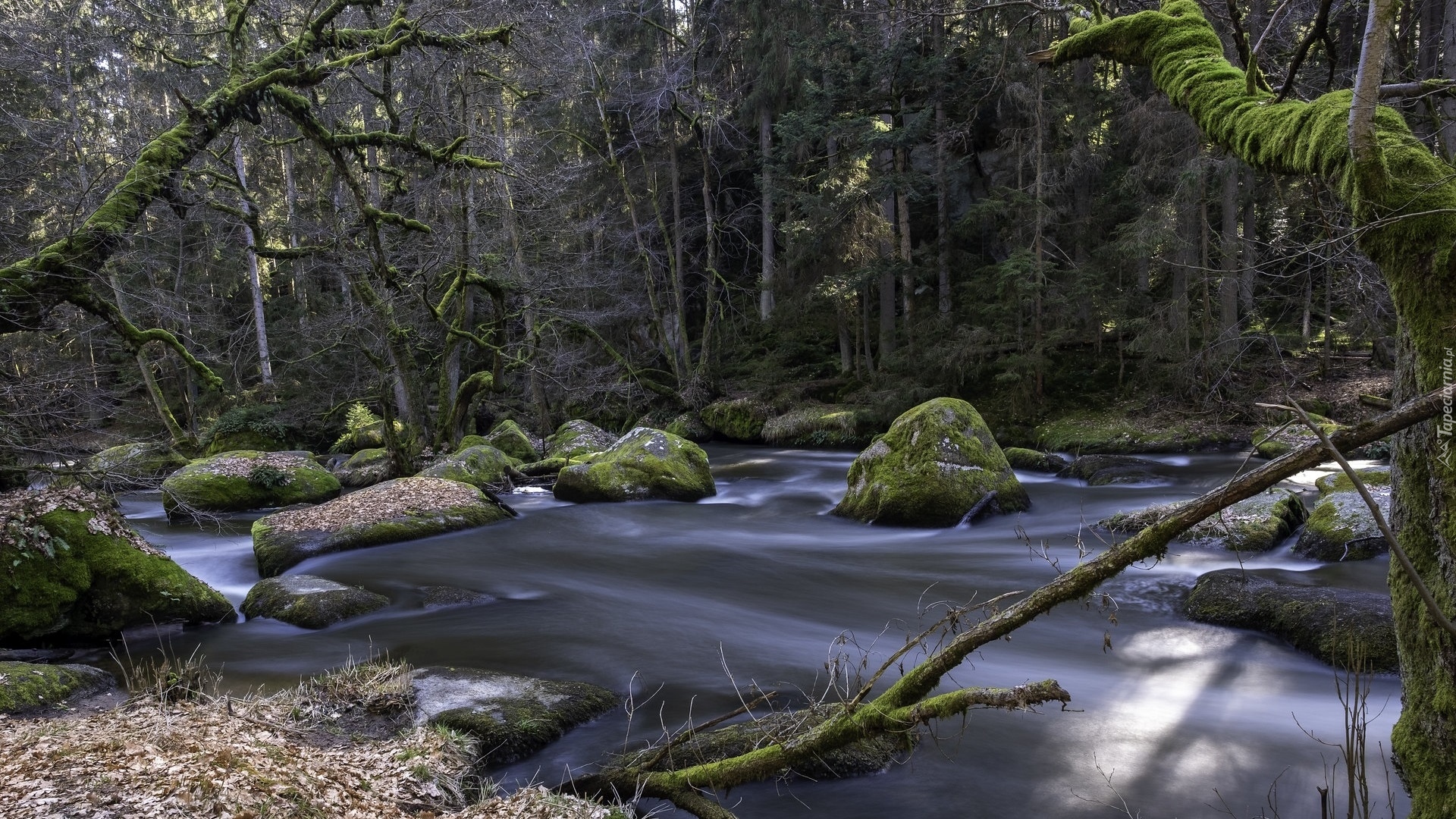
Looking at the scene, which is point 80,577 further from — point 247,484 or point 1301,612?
point 1301,612

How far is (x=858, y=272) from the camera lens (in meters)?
20.1

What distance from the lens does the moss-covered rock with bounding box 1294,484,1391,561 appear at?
7910mm

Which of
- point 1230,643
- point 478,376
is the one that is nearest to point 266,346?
point 478,376

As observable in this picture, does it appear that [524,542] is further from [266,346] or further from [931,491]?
[266,346]

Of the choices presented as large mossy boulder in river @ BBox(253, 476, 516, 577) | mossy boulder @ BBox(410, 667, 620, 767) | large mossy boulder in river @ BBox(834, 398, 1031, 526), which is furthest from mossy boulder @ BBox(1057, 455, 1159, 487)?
mossy boulder @ BBox(410, 667, 620, 767)

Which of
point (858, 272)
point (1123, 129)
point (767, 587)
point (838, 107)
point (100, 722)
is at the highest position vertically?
point (838, 107)

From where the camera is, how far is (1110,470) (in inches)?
540

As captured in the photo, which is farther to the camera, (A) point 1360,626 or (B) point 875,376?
(B) point 875,376

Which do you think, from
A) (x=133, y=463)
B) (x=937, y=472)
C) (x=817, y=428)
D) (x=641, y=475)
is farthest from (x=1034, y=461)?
(x=133, y=463)

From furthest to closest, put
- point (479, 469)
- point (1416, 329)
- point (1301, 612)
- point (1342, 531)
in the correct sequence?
point (479, 469) → point (1342, 531) → point (1301, 612) → point (1416, 329)

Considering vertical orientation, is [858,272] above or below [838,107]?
below

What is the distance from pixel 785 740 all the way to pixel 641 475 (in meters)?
9.44

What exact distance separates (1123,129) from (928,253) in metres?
5.16

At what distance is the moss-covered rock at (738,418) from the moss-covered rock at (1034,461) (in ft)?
25.7
